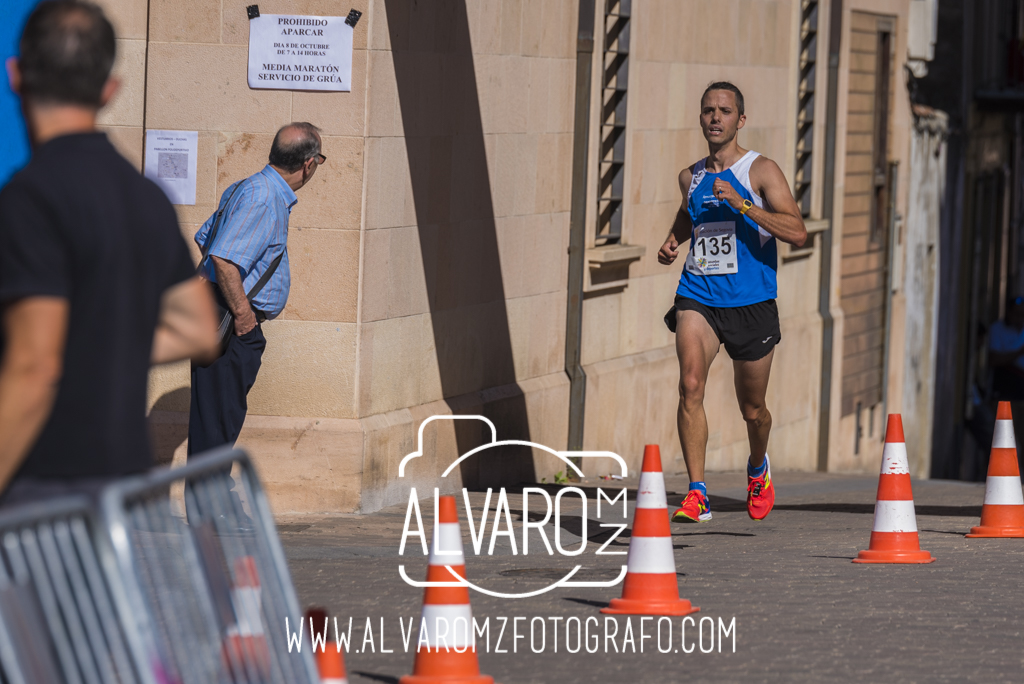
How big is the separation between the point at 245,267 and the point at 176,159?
5.48 ft

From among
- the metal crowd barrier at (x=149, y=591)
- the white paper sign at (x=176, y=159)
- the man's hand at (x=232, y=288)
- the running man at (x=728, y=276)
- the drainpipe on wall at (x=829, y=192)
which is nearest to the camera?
the metal crowd barrier at (x=149, y=591)

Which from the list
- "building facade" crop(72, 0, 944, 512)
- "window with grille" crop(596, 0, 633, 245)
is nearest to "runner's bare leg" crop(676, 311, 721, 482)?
"building facade" crop(72, 0, 944, 512)

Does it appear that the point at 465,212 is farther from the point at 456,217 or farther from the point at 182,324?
the point at 182,324

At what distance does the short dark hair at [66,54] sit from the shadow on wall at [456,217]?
579 centimetres

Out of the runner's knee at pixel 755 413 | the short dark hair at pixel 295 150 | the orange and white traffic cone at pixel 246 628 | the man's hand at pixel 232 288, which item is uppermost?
the short dark hair at pixel 295 150

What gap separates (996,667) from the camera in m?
5.74

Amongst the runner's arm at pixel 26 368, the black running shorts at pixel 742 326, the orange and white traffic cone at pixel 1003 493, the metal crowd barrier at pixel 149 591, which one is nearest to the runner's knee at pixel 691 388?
the black running shorts at pixel 742 326

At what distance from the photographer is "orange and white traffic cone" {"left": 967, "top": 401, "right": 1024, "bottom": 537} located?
9.12m

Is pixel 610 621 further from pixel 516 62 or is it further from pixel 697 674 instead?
pixel 516 62

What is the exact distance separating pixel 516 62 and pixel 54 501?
8244mm

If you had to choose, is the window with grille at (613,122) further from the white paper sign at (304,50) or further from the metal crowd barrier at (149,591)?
the metal crowd barrier at (149,591)

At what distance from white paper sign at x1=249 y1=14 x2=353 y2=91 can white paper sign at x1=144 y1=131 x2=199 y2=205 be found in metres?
0.54

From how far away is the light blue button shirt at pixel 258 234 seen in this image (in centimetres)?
778

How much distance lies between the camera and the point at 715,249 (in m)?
9.05
